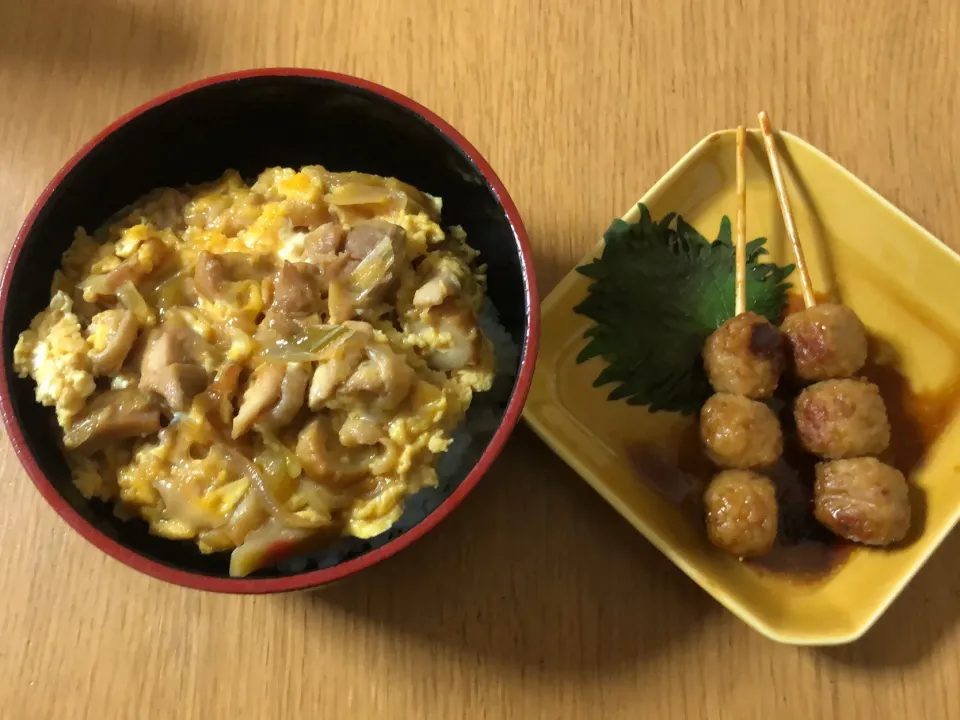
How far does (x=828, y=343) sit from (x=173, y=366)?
108 centimetres

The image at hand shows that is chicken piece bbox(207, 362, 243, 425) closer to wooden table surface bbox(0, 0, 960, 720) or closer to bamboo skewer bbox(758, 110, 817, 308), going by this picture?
wooden table surface bbox(0, 0, 960, 720)

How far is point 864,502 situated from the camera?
1305 mm

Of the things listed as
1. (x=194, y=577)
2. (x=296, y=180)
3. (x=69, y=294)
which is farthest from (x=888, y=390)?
(x=69, y=294)

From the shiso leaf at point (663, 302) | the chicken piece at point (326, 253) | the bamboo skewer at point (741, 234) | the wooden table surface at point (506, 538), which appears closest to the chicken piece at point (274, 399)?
the chicken piece at point (326, 253)

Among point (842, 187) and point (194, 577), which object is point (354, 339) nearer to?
point (194, 577)

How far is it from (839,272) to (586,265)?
1.70 ft

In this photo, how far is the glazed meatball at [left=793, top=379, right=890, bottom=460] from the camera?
4.48 feet

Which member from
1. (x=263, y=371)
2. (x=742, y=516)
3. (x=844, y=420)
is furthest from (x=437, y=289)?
(x=844, y=420)

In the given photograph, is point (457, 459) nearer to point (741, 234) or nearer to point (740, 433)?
point (740, 433)

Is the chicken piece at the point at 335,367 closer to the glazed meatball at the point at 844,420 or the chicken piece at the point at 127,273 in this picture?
the chicken piece at the point at 127,273

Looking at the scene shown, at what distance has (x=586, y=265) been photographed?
1.41m

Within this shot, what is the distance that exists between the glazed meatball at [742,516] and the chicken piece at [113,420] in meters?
0.90

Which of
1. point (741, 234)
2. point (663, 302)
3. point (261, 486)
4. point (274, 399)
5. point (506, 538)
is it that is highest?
point (741, 234)

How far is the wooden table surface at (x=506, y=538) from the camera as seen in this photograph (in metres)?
1.26
